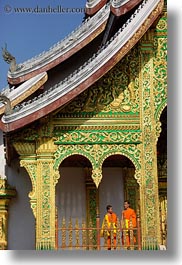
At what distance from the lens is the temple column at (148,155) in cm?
965

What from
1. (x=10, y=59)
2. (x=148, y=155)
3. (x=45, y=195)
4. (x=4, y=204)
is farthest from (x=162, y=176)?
(x=10, y=59)

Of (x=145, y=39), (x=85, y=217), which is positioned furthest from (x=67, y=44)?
(x=85, y=217)

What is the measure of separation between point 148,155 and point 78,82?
1384mm

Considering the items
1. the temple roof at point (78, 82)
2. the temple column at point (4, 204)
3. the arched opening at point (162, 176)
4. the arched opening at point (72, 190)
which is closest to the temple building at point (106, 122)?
the temple roof at point (78, 82)

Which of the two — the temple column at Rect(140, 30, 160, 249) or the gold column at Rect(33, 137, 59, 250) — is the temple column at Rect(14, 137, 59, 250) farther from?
the temple column at Rect(140, 30, 160, 249)

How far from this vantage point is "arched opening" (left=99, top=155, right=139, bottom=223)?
37.0 ft

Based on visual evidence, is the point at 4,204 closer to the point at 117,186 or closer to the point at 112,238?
the point at 117,186

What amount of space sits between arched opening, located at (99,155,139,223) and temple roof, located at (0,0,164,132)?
6.73ft

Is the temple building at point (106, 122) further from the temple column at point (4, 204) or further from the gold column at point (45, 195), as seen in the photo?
the temple column at point (4, 204)

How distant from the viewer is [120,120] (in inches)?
391

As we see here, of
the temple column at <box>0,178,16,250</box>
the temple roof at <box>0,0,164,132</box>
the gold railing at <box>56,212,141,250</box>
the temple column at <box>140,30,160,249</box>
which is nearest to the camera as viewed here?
the temple roof at <box>0,0,164,132</box>

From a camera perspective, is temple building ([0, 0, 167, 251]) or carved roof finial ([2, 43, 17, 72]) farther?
carved roof finial ([2, 43, 17, 72])

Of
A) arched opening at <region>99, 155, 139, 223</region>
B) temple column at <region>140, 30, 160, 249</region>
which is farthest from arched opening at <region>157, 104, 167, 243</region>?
temple column at <region>140, 30, 160, 249</region>

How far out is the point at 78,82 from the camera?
9.49 metres
